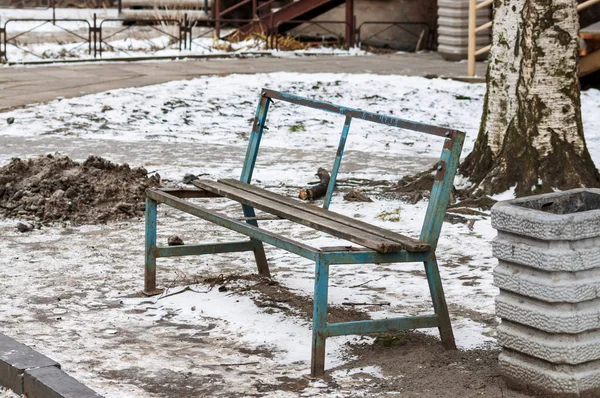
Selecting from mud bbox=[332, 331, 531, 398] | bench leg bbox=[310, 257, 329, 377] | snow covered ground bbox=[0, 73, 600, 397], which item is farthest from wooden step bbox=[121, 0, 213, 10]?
bench leg bbox=[310, 257, 329, 377]

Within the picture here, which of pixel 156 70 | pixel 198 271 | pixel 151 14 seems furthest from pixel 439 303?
pixel 151 14

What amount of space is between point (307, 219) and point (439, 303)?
0.77m

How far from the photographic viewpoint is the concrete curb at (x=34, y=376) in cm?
421

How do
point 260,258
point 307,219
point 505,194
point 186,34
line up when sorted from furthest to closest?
point 186,34 < point 505,194 < point 260,258 < point 307,219

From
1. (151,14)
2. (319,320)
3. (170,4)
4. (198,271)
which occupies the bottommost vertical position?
(198,271)

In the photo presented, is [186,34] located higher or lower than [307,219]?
higher

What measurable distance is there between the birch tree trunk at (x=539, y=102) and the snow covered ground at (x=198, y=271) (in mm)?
611

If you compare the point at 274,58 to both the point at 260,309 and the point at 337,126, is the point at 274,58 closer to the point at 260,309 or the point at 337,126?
the point at 337,126

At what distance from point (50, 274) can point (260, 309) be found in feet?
4.59

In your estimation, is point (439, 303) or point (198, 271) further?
point (198, 271)

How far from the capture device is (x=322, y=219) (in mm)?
5523

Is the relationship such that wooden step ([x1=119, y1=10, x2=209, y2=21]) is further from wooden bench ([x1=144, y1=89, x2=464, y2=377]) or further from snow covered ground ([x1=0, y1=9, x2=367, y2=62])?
wooden bench ([x1=144, y1=89, x2=464, y2=377])

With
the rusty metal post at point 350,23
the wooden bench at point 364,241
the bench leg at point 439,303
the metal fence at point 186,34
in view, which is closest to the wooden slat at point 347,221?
the wooden bench at point 364,241

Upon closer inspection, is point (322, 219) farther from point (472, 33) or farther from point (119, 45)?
point (119, 45)
